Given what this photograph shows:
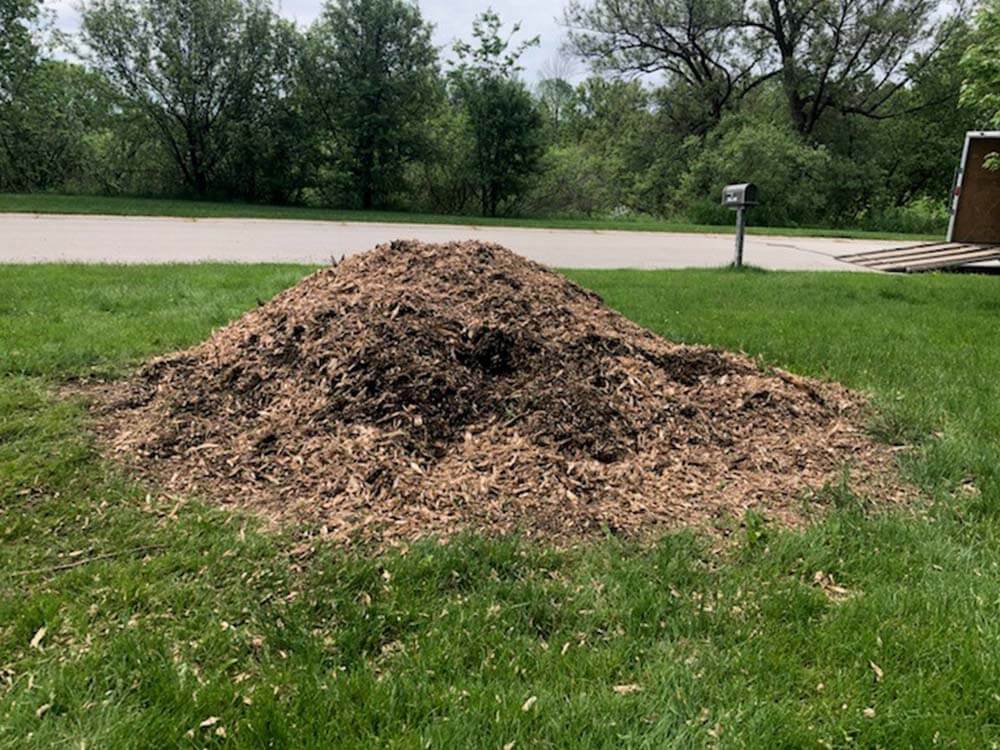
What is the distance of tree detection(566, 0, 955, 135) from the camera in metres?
28.2

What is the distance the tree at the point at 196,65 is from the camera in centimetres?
2059

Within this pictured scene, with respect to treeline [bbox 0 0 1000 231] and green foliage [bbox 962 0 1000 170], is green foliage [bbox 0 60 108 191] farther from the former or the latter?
green foliage [bbox 962 0 1000 170]

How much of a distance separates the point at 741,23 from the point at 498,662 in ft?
108

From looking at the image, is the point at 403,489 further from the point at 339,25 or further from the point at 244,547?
the point at 339,25

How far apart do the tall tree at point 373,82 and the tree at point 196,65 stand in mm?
1343

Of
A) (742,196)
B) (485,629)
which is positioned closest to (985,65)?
(742,196)

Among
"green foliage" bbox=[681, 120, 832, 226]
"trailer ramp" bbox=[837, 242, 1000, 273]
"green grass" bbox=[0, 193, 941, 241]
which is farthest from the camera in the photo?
"green foliage" bbox=[681, 120, 832, 226]

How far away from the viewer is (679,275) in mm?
9789

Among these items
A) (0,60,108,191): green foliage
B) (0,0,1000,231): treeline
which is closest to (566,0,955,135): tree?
(0,0,1000,231): treeline

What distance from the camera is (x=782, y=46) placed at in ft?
97.6

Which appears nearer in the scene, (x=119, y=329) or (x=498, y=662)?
(x=498, y=662)

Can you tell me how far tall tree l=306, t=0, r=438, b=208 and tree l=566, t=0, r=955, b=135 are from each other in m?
10.6

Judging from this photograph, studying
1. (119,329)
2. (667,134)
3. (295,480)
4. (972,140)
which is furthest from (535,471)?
(667,134)

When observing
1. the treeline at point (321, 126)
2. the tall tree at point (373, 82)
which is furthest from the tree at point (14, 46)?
the tall tree at point (373, 82)
